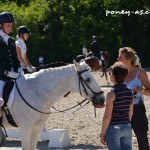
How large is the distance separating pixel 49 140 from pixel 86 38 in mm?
26936

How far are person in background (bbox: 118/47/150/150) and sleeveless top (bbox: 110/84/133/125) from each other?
99 cm

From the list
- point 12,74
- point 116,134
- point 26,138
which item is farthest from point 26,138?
point 116,134

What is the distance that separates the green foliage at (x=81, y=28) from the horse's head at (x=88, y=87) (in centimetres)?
2818

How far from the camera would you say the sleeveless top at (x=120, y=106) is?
6152mm

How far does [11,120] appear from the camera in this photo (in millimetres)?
7492

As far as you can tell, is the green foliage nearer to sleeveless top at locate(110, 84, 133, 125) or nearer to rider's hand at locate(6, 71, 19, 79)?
rider's hand at locate(6, 71, 19, 79)

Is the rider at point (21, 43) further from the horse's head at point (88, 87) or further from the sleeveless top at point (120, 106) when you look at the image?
the sleeveless top at point (120, 106)

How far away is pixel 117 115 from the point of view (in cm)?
617

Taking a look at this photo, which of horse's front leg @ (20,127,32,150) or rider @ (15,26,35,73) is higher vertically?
rider @ (15,26,35,73)

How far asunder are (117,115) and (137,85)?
1176 mm

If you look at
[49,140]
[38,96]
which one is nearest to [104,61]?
[49,140]

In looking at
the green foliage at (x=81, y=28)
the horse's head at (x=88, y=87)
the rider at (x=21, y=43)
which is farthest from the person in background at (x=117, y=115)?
the green foliage at (x=81, y=28)

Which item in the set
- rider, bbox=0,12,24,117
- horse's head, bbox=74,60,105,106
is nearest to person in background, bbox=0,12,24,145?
rider, bbox=0,12,24,117

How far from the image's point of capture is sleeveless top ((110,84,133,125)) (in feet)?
20.2
